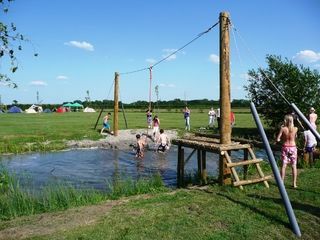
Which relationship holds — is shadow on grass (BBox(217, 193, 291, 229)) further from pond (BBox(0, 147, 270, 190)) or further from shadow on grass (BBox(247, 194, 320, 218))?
pond (BBox(0, 147, 270, 190))

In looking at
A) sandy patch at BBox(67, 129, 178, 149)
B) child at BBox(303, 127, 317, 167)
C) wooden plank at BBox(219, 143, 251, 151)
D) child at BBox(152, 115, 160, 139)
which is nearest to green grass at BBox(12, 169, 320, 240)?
wooden plank at BBox(219, 143, 251, 151)

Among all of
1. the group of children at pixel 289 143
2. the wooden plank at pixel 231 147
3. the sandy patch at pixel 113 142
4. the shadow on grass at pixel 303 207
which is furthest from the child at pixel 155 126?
the shadow on grass at pixel 303 207

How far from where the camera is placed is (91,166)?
20.5 m

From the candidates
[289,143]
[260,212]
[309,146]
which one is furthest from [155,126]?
[260,212]

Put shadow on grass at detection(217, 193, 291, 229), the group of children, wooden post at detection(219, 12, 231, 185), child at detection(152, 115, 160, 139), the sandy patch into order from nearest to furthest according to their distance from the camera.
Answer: shadow on grass at detection(217, 193, 291, 229)
the group of children
wooden post at detection(219, 12, 231, 185)
the sandy patch
child at detection(152, 115, 160, 139)

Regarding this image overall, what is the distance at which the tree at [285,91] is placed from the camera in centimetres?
3091

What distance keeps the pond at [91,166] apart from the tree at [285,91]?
299 inches

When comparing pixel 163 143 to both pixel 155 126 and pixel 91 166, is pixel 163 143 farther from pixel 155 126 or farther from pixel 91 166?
pixel 91 166

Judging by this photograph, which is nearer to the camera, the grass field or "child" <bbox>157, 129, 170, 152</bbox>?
the grass field

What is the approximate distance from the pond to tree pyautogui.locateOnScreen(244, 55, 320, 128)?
299 inches

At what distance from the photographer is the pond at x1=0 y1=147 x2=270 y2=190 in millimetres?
16719

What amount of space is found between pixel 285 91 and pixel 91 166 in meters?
17.7

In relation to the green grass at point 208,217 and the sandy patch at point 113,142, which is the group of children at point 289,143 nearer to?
the green grass at point 208,217

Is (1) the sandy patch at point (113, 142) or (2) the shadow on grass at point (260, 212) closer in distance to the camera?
(2) the shadow on grass at point (260, 212)
